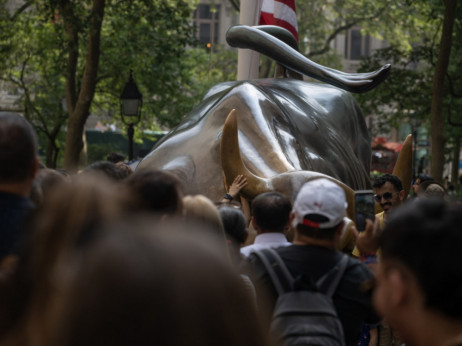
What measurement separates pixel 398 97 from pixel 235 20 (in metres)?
37.7

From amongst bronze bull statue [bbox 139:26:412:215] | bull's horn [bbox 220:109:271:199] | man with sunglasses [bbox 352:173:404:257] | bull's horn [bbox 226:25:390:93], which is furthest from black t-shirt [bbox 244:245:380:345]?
bull's horn [bbox 226:25:390:93]

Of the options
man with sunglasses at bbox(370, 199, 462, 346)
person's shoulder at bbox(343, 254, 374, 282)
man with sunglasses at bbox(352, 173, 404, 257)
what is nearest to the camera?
man with sunglasses at bbox(370, 199, 462, 346)

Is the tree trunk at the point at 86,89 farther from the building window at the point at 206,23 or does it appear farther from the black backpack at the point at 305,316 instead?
the building window at the point at 206,23

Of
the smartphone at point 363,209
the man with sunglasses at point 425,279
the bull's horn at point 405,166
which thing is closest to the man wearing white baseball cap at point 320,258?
the man with sunglasses at point 425,279

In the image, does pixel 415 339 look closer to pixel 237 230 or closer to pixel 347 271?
pixel 347 271

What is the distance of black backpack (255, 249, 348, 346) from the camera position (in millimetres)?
3404

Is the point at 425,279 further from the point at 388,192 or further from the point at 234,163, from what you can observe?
the point at 388,192

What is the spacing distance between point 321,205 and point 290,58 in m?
6.27

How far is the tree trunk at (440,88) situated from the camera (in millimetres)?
19953

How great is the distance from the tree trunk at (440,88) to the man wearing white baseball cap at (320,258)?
17.0 metres

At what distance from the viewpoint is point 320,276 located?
3.64 meters

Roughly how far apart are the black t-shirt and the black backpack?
5cm

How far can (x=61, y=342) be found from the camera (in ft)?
5.05

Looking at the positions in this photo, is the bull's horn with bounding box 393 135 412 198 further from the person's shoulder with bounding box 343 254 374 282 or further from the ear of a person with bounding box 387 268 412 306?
the ear of a person with bounding box 387 268 412 306
